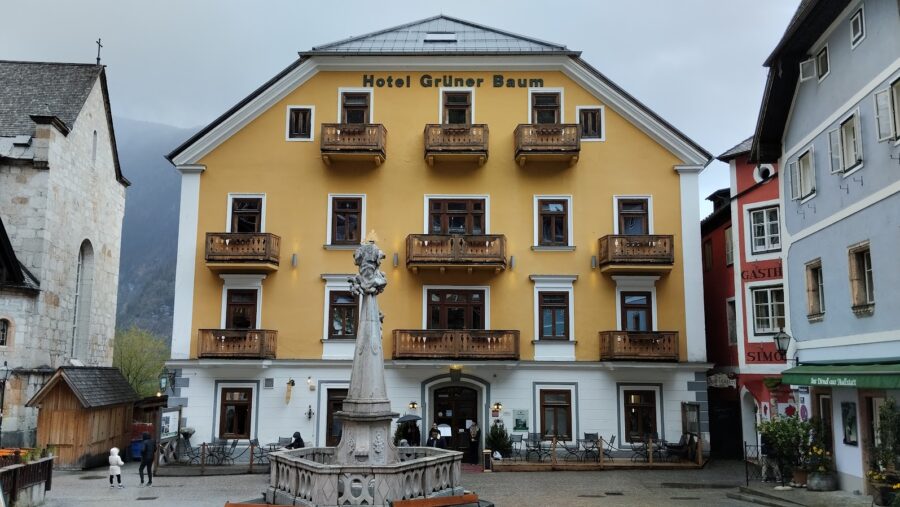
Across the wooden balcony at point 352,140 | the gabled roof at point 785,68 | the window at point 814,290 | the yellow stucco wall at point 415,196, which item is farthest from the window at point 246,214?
the window at point 814,290

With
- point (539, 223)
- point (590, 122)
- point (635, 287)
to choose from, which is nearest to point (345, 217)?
point (539, 223)

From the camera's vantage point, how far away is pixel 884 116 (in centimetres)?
1491

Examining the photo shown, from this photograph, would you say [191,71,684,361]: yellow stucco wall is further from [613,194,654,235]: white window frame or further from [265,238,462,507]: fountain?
[265,238,462,507]: fountain

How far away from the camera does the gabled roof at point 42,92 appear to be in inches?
1158

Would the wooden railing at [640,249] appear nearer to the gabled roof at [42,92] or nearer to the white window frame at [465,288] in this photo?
the white window frame at [465,288]

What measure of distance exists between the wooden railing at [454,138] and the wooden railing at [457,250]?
313 cm

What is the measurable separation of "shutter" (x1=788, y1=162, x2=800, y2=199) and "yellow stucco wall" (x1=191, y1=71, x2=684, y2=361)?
6.59m

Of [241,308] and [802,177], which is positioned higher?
[802,177]

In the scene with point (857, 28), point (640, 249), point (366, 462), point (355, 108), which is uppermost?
point (355, 108)

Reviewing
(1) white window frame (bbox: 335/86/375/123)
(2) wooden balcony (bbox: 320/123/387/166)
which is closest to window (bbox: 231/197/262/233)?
(2) wooden balcony (bbox: 320/123/387/166)

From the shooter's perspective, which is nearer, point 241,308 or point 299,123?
point 241,308

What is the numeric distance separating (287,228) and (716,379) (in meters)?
16.8

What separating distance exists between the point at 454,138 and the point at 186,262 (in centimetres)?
1060

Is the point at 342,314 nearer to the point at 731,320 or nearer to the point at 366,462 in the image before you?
the point at 366,462
